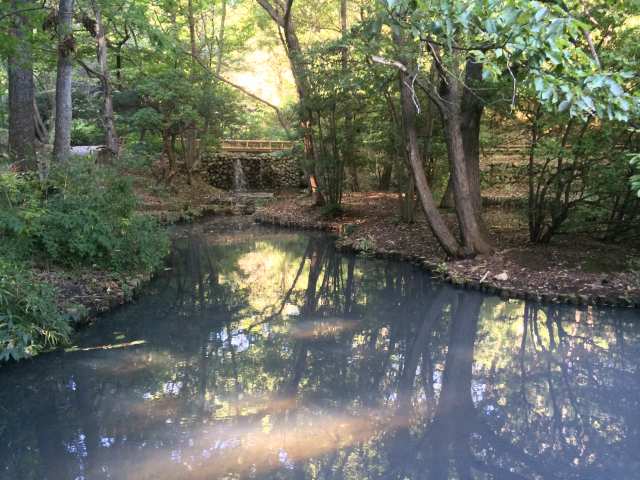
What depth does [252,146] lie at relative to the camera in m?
21.7

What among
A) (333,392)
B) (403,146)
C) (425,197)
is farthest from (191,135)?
(333,392)

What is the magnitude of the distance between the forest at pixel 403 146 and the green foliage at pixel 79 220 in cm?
2

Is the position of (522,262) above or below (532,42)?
below

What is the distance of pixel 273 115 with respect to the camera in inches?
906

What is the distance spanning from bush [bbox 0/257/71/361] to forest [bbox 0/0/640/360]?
0.06ft

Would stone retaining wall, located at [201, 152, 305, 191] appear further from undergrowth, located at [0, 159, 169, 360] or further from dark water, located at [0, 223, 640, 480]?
dark water, located at [0, 223, 640, 480]

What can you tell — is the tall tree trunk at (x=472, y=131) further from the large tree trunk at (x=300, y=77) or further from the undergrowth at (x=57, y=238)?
the undergrowth at (x=57, y=238)

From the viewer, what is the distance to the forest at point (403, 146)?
3584 millimetres

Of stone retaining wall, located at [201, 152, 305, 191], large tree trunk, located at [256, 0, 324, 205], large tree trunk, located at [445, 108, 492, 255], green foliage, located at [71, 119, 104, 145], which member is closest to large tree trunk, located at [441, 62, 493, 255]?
large tree trunk, located at [445, 108, 492, 255]

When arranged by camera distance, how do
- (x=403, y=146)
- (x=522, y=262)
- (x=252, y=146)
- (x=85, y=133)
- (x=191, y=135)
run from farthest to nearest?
1. (x=252, y=146)
2. (x=85, y=133)
3. (x=191, y=135)
4. (x=403, y=146)
5. (x=522, y=262)

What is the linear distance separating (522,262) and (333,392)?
172 inches

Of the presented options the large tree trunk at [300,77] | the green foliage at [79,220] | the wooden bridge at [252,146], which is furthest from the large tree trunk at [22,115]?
the wooden bridge at [252,146]

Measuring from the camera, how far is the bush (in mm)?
4848

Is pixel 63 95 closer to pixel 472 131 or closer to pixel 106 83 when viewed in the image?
pixel 106 83
